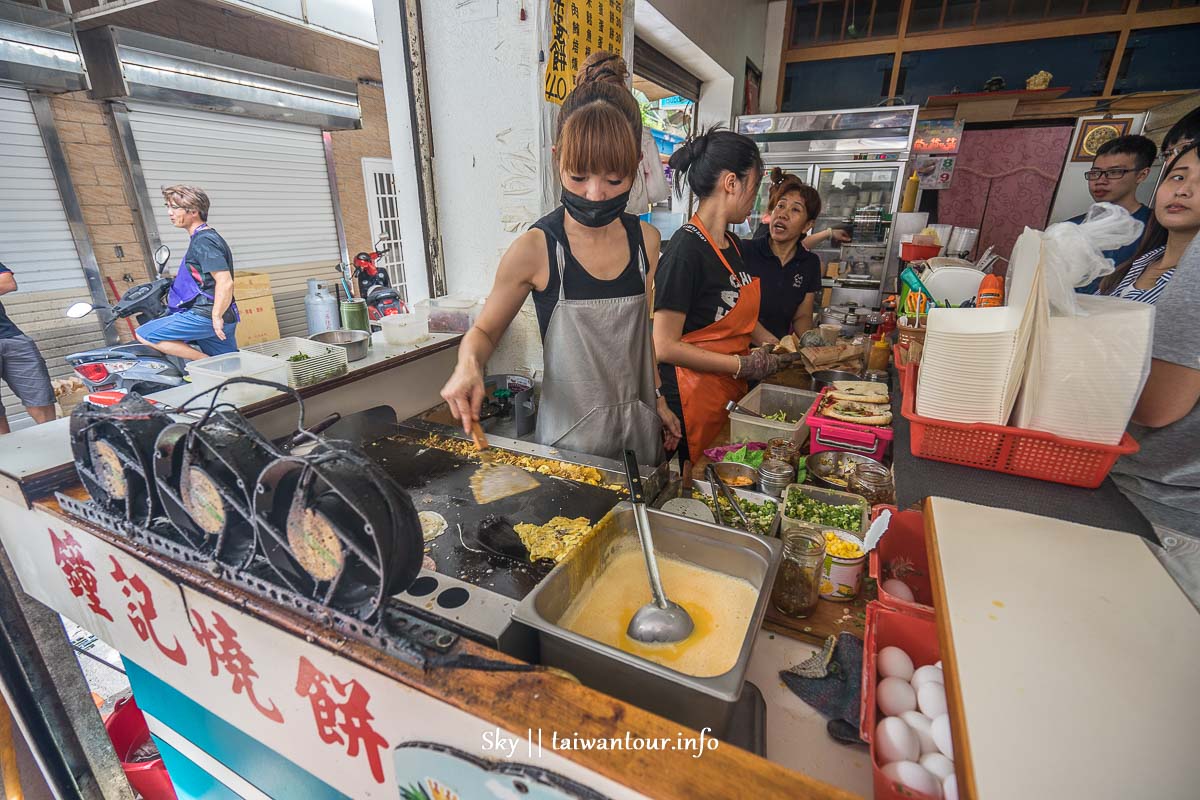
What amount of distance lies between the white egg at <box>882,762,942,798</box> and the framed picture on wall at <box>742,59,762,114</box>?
24.7 feet

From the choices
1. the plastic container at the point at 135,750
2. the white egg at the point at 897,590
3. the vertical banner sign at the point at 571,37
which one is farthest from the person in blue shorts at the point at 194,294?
the white egg at the point at 897,590

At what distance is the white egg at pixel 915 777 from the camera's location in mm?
811

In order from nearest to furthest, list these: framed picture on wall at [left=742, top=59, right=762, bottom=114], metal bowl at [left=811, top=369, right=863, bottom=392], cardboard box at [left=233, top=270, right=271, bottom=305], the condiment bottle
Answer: metal bowl at [left=811, top=369, right=863, bottom=392] < the condiment bottle < cardboard box at [left=233, top=270, right=271, bottom=305] < framed picture on wall at [left=742, top=59, right=762, bottom=114]

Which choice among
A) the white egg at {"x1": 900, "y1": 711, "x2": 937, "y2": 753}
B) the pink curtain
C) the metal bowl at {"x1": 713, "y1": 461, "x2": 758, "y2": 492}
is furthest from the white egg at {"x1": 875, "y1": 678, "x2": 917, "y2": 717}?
the pink curtain

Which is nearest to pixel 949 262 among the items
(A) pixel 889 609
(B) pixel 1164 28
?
(A) pixel 889 609

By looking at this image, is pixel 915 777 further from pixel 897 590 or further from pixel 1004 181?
pixel 1004 181

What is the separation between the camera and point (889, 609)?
42.8 inches

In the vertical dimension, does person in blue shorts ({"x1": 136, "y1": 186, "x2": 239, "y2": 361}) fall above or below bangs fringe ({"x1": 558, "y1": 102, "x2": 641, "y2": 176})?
below

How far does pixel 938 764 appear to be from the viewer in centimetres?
86

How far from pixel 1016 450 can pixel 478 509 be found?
4.43ft

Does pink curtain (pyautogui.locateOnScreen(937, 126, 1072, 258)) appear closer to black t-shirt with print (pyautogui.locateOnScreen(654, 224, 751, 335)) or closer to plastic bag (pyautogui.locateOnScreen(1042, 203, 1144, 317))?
black t-shirt with print (pyautogui.locateOnScreen(654, 224, 751, 335))

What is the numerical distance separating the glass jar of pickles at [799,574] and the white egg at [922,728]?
301mm

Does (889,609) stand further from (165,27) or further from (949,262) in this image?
(165,27)

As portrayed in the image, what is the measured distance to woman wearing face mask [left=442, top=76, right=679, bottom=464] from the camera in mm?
1620
